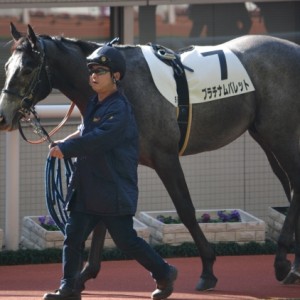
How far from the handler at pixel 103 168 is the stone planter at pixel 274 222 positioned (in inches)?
107

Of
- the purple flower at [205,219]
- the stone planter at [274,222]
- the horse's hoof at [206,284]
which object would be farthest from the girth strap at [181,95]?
the stone planter at [274,222]

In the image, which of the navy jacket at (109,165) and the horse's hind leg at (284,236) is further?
the horse's hind leg at (284,236)

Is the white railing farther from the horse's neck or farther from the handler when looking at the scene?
the handler

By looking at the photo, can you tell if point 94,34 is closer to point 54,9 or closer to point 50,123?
point 54,9

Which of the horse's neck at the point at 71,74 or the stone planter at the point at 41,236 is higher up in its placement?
the horse's neck at the point at 71,74

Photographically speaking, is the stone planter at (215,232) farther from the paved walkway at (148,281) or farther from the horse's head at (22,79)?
the horse's head at (22,79)

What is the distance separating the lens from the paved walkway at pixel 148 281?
8047 mm

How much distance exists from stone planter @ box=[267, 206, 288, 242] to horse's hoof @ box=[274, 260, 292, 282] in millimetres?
1407

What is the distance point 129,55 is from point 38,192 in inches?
102

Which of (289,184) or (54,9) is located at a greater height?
(54,9)

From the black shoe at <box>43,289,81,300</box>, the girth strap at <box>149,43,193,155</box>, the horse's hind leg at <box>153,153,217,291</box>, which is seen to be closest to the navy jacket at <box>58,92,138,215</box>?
the black shoe at <box>43,289,81,300</box>

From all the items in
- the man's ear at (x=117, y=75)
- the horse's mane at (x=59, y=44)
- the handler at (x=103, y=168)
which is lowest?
the handler at (x=103, y=168)

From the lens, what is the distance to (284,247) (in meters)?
8.51

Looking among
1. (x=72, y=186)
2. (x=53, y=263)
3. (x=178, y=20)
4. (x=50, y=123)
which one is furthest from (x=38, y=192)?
(x=72, y=186)
